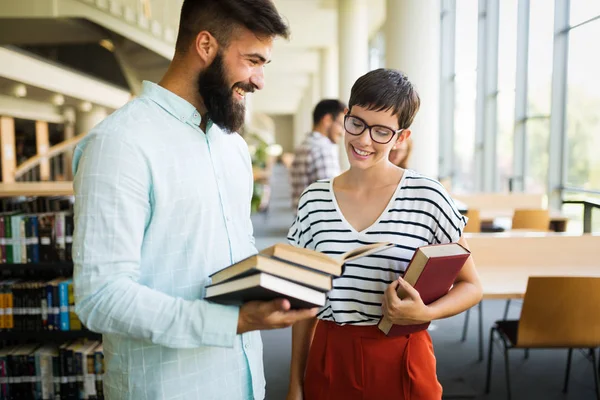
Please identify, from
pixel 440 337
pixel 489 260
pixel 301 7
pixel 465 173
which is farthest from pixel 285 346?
pixel 301 7

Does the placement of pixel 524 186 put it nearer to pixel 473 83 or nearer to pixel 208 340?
pixel 473 83

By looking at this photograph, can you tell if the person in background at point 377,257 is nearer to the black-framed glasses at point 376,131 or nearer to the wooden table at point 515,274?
the black-framed glasses at point 376,131

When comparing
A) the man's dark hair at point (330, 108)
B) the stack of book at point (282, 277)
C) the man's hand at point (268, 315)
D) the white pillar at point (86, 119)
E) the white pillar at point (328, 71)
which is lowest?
the man's hand at point (268, 315)

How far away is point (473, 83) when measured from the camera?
27.9 feet

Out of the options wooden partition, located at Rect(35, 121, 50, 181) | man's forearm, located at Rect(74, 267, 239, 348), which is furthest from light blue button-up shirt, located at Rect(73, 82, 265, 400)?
wooden partition, located at Rect(35, 121, 50, 181)

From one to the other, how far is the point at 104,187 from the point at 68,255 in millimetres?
2150

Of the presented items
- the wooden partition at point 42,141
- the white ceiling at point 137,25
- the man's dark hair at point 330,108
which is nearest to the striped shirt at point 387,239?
the man's dark hair at point 330,108

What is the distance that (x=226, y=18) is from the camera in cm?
119

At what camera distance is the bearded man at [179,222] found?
101 cm

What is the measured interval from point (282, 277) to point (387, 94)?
0.63 meters

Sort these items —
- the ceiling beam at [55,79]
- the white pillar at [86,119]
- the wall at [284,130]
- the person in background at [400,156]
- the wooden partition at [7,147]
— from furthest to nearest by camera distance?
the wall at [284,130] < the white pillar at [86,119] < the wooden partition at [7,147] < the ceiling beam at [55,79] < the person in background at [400,156]

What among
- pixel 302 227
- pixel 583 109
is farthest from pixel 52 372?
pixel 583 109

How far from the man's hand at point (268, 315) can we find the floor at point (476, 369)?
7.55 feet

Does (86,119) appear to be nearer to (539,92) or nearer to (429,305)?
(539,92)
